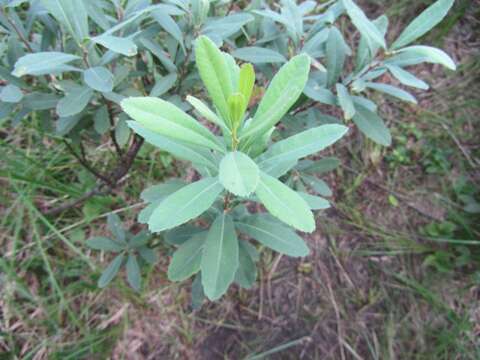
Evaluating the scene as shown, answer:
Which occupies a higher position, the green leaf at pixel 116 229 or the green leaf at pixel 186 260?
the green leaf at pixel 186 260

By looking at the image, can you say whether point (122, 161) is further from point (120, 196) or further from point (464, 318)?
point (464, 318)

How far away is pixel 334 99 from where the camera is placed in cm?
141

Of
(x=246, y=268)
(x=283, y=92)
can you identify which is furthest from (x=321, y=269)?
(x=283, y=92)

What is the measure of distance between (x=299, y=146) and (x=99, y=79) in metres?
0.66

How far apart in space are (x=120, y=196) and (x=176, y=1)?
1.42 m

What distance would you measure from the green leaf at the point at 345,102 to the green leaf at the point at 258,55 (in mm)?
225

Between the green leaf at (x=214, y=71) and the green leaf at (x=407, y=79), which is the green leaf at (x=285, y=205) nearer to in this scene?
the green leaf at (x=214, y=71)

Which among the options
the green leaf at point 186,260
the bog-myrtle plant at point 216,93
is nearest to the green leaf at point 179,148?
the bog-myrtle plant at point 216,93

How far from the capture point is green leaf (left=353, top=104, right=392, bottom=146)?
55.4 inches

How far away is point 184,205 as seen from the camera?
2.97 feet

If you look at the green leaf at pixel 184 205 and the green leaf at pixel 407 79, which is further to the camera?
the green leaf at pixel 407 79

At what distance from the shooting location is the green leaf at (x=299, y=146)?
0.88 meters

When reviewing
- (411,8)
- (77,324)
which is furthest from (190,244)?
(411,8)

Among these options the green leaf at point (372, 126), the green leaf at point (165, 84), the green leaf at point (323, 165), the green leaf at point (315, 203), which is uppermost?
the green leaf at point (165, 84)
